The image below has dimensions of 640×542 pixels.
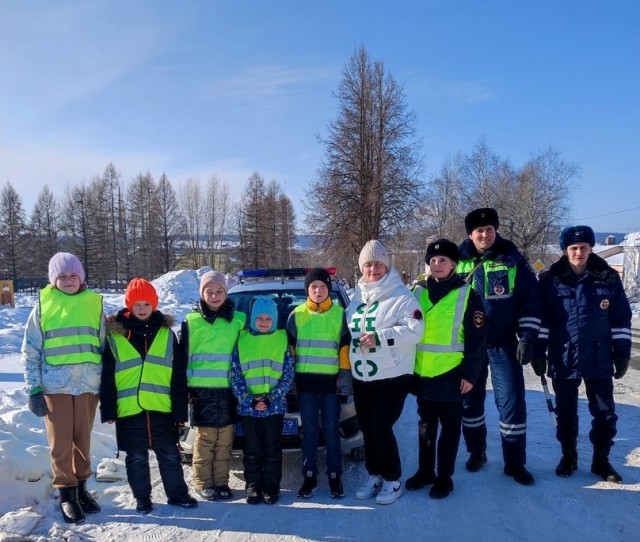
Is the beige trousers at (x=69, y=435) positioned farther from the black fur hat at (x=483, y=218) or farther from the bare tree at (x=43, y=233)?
the bare tree at (x=43, y=233)

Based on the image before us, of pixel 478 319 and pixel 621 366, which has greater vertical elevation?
pixel 478 319

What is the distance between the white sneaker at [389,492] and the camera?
142 inches

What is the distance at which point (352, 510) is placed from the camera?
11.7 ft

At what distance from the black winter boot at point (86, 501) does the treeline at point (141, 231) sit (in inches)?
1475

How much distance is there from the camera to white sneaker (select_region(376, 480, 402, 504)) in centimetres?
361

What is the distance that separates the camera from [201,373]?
3771mm

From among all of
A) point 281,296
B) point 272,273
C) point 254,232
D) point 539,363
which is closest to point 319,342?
point 281,296

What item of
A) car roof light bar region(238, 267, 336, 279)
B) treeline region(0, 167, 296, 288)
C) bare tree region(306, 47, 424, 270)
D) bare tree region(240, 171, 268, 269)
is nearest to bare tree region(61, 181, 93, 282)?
treeline region(0, 167, 296, 288)

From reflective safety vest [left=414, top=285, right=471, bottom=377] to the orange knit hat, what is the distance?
7.00ft

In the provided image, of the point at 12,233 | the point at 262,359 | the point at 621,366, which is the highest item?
the point at 12,233

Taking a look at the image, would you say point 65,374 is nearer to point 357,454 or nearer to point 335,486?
point 335,486

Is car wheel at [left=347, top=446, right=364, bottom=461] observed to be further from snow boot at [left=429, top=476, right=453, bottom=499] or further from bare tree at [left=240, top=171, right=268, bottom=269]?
bare tree at [left=240, top=171, right=268, bottom=269]

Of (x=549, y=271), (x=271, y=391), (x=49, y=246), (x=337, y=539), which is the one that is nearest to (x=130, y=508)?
(x=271, y=391)

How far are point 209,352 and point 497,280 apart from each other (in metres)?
2.44
